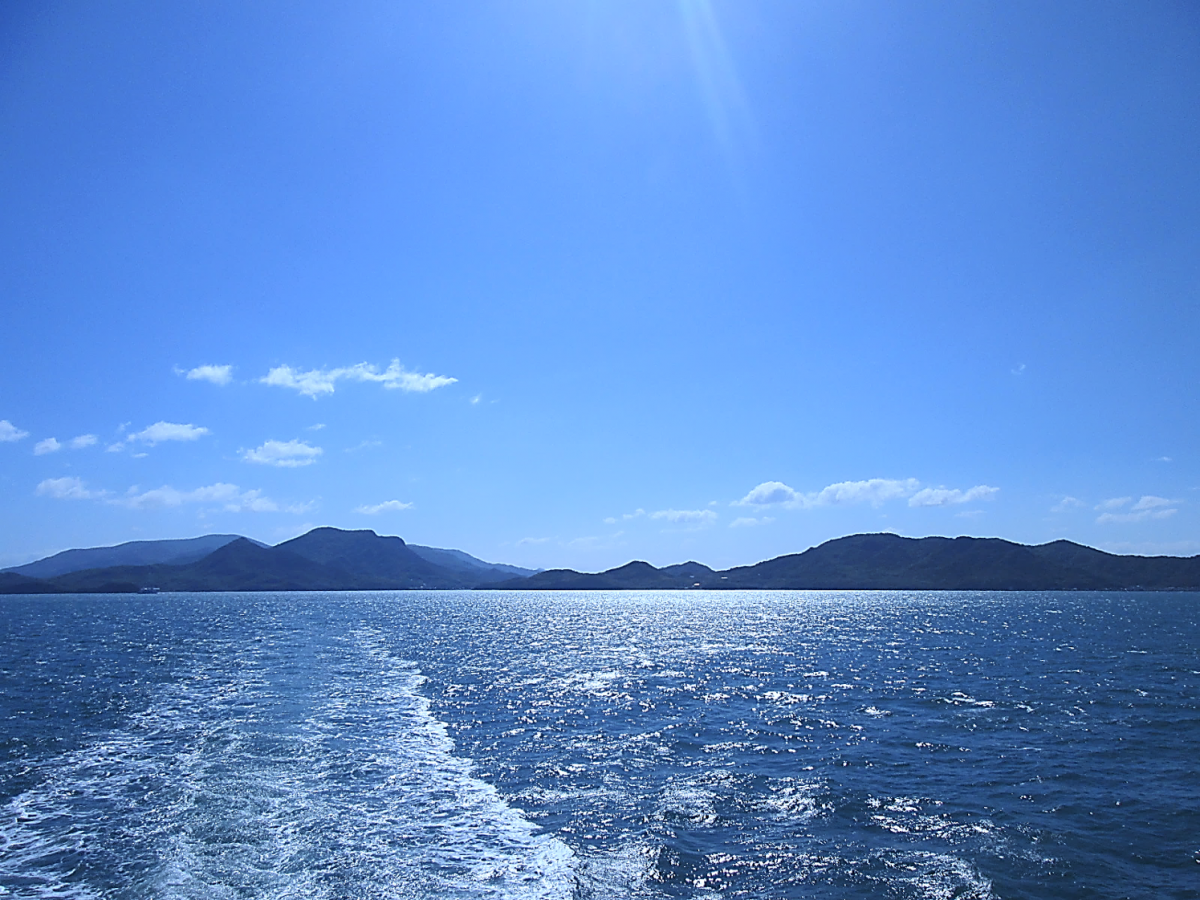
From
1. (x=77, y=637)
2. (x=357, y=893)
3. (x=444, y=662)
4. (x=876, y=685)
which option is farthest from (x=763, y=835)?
(x=77, y=637)

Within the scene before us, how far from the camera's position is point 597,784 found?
28.1 meters

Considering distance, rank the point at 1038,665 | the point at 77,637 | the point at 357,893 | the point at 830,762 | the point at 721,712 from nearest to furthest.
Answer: the point at 357,893 → the point at 830,762 → the point at 721,712 → the point at 1038,665 → the point at 77,637

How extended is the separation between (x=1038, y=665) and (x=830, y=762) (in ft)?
153

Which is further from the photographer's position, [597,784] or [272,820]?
[597,784]

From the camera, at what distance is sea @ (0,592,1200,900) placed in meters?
19.8

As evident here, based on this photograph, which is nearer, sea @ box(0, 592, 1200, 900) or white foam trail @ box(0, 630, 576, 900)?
white foam trail @ box(0, 630, 576, 900)

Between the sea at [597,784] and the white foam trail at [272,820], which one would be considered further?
the sea at [597,784]

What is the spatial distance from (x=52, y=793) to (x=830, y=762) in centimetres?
3195

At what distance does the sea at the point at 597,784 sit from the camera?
1981 cm

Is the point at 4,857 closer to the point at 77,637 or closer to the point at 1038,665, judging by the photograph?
the point at 1038,665

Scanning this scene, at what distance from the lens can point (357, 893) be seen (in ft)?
60.7

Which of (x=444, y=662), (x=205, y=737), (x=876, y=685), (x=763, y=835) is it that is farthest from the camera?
(x=444, y=662)

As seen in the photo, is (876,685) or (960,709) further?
(876,685)

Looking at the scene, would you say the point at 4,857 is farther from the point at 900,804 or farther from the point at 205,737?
the point at 900,804
